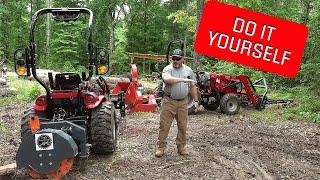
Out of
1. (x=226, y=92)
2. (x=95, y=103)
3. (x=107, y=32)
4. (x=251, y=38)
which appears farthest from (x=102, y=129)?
(x=107, y=32)

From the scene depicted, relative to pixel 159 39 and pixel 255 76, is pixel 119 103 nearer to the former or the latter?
pixel 255 76

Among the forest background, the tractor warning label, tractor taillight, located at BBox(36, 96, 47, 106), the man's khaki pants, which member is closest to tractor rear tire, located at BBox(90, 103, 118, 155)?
tractor taillight, located at BBox(36, 96, 47, 106)

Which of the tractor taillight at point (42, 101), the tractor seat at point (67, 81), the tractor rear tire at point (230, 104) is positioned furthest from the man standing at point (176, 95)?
the tractor rear tire at point (230, 104)

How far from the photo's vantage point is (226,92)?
1294 cm

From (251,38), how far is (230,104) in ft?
10.0

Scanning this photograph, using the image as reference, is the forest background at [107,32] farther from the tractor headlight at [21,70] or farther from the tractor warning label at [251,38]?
the tractor headlight at [21,70]

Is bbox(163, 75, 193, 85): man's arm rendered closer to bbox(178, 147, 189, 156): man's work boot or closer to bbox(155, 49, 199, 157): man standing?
bbox(155, 49, 199, 157): man standing

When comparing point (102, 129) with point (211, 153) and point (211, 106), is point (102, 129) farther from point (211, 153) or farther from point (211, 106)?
point (211, 106)

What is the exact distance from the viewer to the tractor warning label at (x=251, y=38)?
14.8 meters

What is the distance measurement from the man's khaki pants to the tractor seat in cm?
151

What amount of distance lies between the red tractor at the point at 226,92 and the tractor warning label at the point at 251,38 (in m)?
2.12

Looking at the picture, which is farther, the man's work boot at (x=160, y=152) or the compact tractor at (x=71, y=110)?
the man's work boot at (x=160, y=152)

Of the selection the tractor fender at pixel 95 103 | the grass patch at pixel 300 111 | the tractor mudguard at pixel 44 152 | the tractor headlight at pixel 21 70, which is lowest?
the grass patch at pixel 300 111

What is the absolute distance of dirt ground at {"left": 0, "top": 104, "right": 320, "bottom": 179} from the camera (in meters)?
6.48
